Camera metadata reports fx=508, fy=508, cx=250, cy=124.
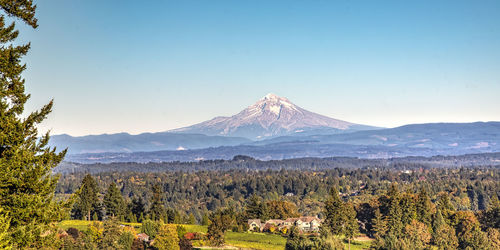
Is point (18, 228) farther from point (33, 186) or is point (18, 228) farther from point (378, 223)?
point (378, 223)

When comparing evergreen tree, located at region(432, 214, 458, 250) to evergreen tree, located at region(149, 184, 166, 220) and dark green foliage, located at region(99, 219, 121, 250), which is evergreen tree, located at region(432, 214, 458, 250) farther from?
evergreen tree, located at region(149, 184, 166, 220)

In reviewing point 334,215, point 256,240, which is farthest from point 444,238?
point 256,240

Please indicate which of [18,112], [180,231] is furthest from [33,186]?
[180,231]

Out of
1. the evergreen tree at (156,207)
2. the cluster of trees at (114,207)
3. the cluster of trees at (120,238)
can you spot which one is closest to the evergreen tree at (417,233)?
the cluster of trees at (120,238)

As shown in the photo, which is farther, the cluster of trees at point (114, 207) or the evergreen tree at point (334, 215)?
the cluster of trees at point (114, 207)

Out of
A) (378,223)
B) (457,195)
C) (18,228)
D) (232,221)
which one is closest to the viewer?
(18,228)

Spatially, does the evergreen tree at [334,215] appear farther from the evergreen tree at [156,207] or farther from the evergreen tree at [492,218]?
the evergreen tree at [156,207]

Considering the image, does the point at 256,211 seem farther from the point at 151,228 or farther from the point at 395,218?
the point at 151,228
